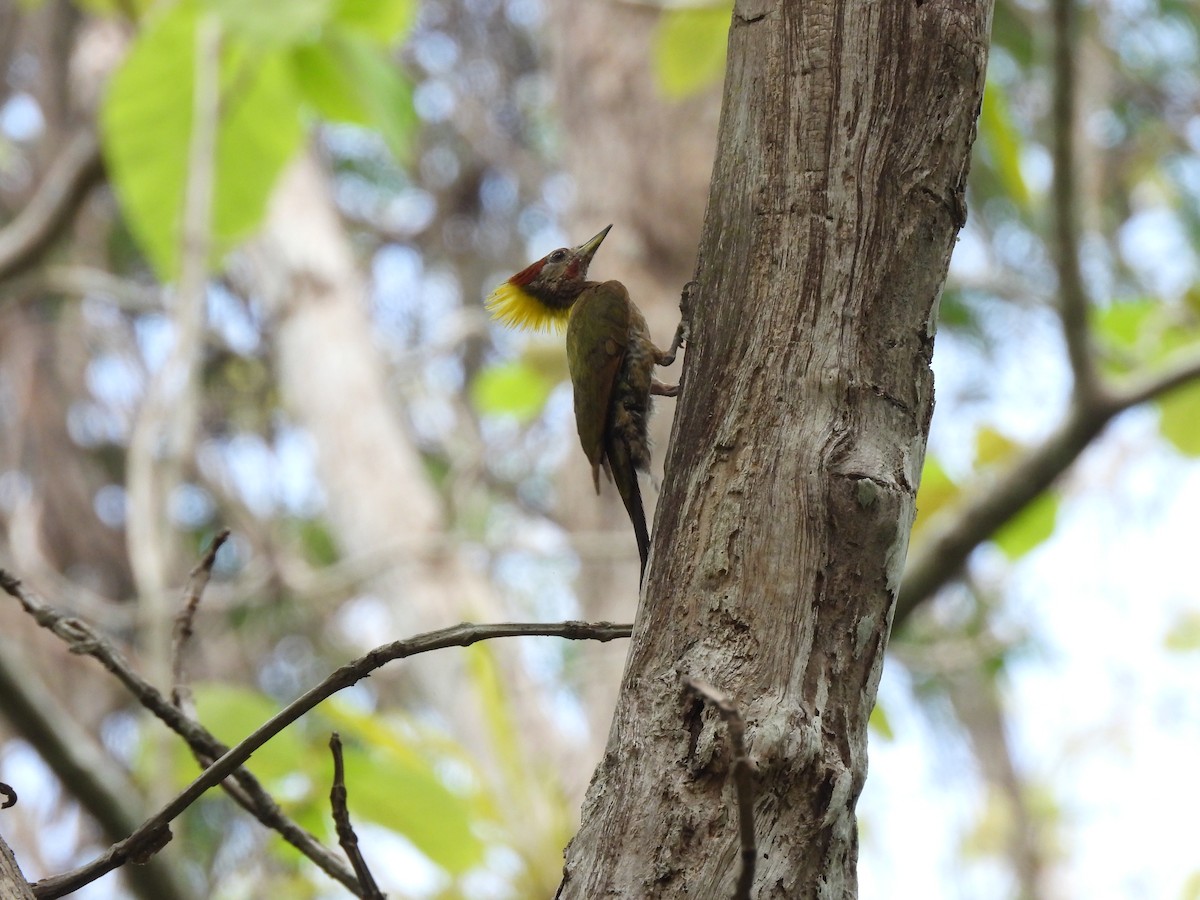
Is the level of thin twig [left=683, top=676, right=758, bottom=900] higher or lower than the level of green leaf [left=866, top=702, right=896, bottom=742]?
lower

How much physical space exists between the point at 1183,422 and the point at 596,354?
62.5 inches

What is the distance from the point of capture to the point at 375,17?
2801mm

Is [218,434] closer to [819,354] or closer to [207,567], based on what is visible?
[207,567]

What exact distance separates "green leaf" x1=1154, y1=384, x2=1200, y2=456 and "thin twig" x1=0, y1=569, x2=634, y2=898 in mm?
2403

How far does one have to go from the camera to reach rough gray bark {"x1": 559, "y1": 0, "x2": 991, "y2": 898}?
0.90m

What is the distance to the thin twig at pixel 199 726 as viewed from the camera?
1034 millimetres

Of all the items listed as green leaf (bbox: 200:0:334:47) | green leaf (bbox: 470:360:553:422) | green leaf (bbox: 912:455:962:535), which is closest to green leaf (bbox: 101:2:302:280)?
green leaf (bbox: 200:0:334:47)

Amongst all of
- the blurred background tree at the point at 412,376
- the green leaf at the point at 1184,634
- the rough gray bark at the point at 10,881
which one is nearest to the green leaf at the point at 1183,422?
the blurred background tree at the point at 412,376

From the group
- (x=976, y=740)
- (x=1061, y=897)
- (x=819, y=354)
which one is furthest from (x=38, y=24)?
(x=1061, y=897)

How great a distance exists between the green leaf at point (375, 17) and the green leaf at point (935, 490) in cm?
157

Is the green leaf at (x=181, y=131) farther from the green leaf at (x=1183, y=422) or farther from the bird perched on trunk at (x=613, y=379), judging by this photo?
the green leaf at (x=1183, y=422)

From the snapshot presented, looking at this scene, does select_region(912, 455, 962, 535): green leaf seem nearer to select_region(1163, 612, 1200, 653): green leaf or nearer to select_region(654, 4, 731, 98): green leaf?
select_region(654, 4, 731, 98): green leaf

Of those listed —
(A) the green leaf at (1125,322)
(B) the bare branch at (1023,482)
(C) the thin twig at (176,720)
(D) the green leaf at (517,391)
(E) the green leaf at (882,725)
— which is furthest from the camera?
(D) the green leaf at (517,391)

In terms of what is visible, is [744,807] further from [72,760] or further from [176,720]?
[72,760]
